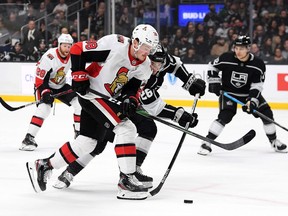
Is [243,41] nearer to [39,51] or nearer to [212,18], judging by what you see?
[212,18]

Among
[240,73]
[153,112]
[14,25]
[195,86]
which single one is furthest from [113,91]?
[14,25]

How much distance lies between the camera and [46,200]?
4207 millimetres

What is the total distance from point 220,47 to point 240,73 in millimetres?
4242

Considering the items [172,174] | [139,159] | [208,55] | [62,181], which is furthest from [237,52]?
[208,55]

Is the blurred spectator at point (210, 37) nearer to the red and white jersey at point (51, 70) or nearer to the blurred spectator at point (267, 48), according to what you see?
the blurred spectator at point (267, 48)

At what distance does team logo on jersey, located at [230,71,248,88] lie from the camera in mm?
6203

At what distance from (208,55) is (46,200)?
6.34 m

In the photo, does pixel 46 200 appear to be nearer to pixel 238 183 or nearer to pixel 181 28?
pixel 238 183

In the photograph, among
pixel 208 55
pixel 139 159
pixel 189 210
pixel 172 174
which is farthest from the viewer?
pixel 208 55

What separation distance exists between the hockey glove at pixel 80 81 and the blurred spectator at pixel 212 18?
21.2ft

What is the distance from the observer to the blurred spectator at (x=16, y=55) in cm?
1087

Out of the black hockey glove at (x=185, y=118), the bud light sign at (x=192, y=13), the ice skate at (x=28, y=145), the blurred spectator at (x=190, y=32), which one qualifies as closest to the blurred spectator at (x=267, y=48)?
the bud light sign at (x=192, y=13)

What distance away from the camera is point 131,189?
4.19 m

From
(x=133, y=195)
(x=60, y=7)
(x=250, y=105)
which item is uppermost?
(x=60, y=7)
